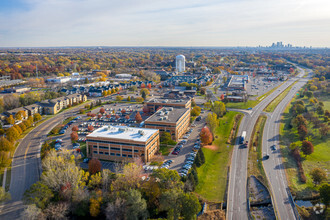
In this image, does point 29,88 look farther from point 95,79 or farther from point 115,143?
point 115,143

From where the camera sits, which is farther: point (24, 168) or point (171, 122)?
point (171, 122)

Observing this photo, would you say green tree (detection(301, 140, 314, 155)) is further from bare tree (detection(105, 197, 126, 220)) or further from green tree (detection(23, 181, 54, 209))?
green tree (detection(23, 181, 54, 209))

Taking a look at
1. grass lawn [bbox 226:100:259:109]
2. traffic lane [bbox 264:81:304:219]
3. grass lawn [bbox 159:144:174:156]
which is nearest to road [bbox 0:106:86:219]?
grass lawn [bbox 159:144:174:156]

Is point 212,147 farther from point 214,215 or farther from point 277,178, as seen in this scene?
point 214,215

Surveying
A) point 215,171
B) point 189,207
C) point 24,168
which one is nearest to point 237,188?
point 215,171

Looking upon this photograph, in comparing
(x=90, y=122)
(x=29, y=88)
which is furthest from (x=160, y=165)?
(x=29, y=88)

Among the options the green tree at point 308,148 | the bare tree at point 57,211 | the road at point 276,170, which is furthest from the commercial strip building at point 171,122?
the bare tree at point 57,211
